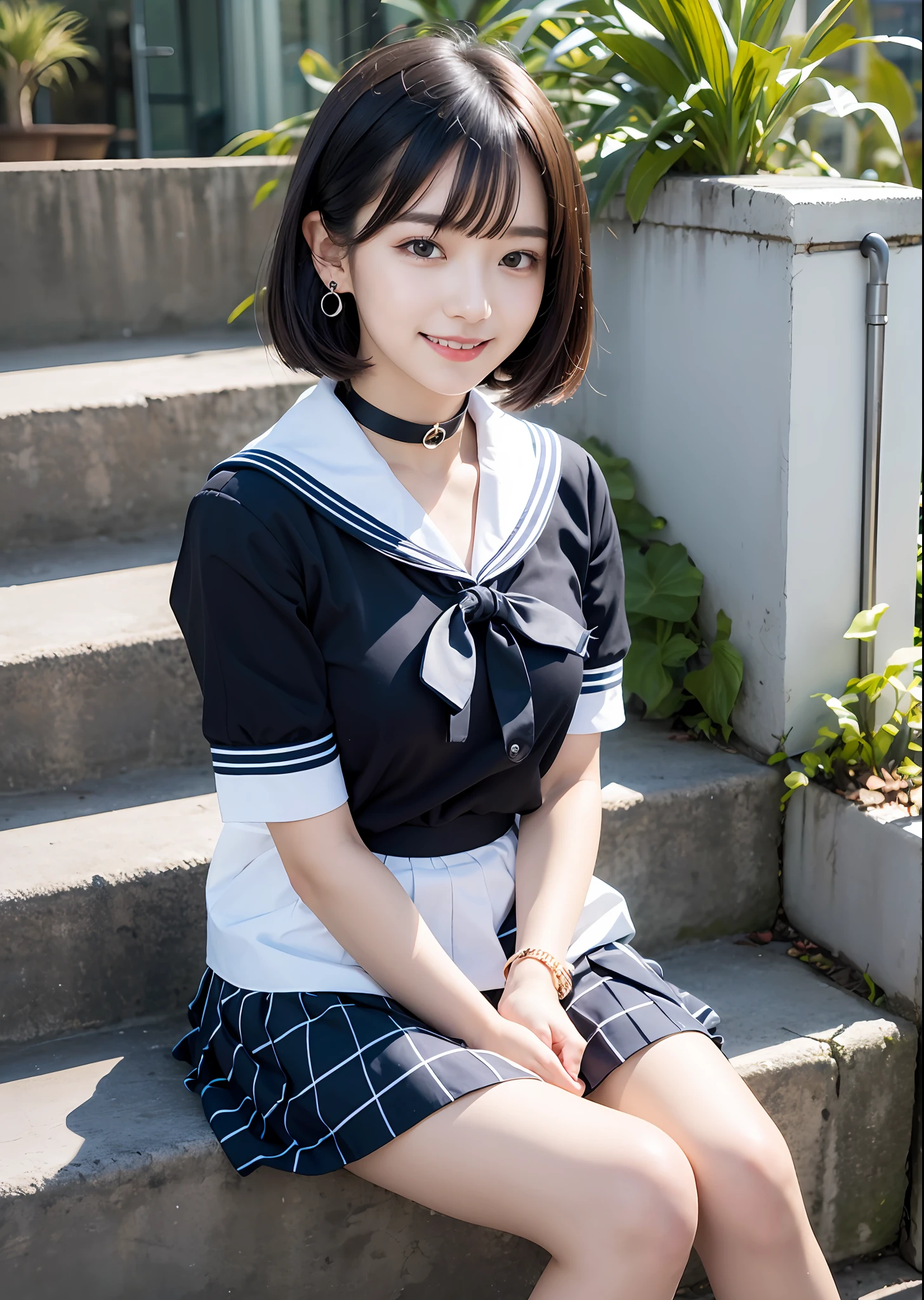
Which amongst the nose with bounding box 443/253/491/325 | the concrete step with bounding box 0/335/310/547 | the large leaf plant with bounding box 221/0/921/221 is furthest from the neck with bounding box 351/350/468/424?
the concrete step with bounding box 0/335/310/547

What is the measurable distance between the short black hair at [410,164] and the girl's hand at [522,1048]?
74 centimetres

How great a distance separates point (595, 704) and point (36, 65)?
4122mm

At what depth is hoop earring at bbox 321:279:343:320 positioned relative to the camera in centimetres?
146

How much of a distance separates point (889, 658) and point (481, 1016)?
1.04 m

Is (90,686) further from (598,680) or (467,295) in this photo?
(467,295)

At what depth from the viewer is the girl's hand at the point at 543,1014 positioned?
1.40 metres

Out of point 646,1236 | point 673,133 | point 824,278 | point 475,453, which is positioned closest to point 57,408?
point 475,453

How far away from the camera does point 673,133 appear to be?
2176mm

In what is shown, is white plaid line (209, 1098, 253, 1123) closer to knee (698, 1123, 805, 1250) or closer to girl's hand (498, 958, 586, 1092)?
girl's hand (498, 958, 586, 1092)

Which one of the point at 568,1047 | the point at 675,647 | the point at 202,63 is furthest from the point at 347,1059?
the point at 202,63

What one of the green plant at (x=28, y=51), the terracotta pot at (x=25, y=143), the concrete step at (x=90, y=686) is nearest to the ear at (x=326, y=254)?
the concrete step at (x=90, y=686)

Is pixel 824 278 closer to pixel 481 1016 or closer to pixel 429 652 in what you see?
pixel 429 652

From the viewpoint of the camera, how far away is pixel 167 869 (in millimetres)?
1753

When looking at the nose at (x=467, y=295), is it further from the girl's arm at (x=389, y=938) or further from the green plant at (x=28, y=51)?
the green plant at (x=28, y=51)
